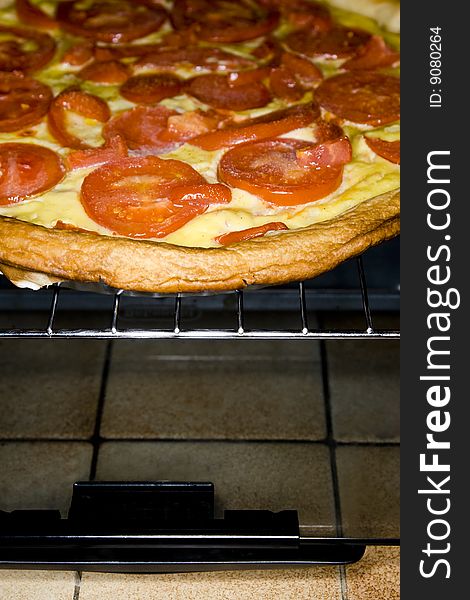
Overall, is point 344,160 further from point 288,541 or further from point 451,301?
point 288,541

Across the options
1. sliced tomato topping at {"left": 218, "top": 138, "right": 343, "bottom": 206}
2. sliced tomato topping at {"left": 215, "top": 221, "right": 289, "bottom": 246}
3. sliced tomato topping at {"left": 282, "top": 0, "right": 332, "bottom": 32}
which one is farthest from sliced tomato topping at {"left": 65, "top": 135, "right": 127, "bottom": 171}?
sliced tomato topping at {"left": 282, "top": 0, "right": 332, "bottom": 32}

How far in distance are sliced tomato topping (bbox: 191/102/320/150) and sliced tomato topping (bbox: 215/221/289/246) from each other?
1.08 feet

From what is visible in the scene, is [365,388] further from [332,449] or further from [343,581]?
[343,581]

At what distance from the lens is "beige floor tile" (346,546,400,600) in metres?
1.85

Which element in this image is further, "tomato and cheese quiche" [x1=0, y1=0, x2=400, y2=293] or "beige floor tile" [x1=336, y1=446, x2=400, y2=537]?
"beige floor tile" [x1=336, y1=446, x2=400, y2=537]

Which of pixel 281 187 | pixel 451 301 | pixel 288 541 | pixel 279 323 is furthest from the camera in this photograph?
pixel 279 323

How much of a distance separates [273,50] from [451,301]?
1194mm

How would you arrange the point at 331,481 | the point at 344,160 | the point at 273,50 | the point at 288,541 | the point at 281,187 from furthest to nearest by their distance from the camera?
→ 1. the point at 273,50
2. the point at 331,481
3. the point at 344,160
4. the point at 281,187
5. the point at 288,541

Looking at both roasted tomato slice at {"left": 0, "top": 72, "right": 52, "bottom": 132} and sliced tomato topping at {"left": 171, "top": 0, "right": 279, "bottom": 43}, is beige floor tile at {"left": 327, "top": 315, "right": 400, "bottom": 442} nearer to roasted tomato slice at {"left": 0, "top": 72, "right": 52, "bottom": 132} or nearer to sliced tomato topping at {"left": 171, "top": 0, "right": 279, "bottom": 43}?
sliced tomato topping at {"left": 171, "top": 0, "right": 279, "bottom": 43}

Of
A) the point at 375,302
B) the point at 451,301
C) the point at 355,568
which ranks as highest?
the point at 375,302

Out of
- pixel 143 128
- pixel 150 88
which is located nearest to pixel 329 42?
pixel 150 88

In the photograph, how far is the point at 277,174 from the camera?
5.98 ft

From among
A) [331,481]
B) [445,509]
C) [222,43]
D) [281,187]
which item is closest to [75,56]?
[222,43]

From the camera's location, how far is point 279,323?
2695 millimetres
